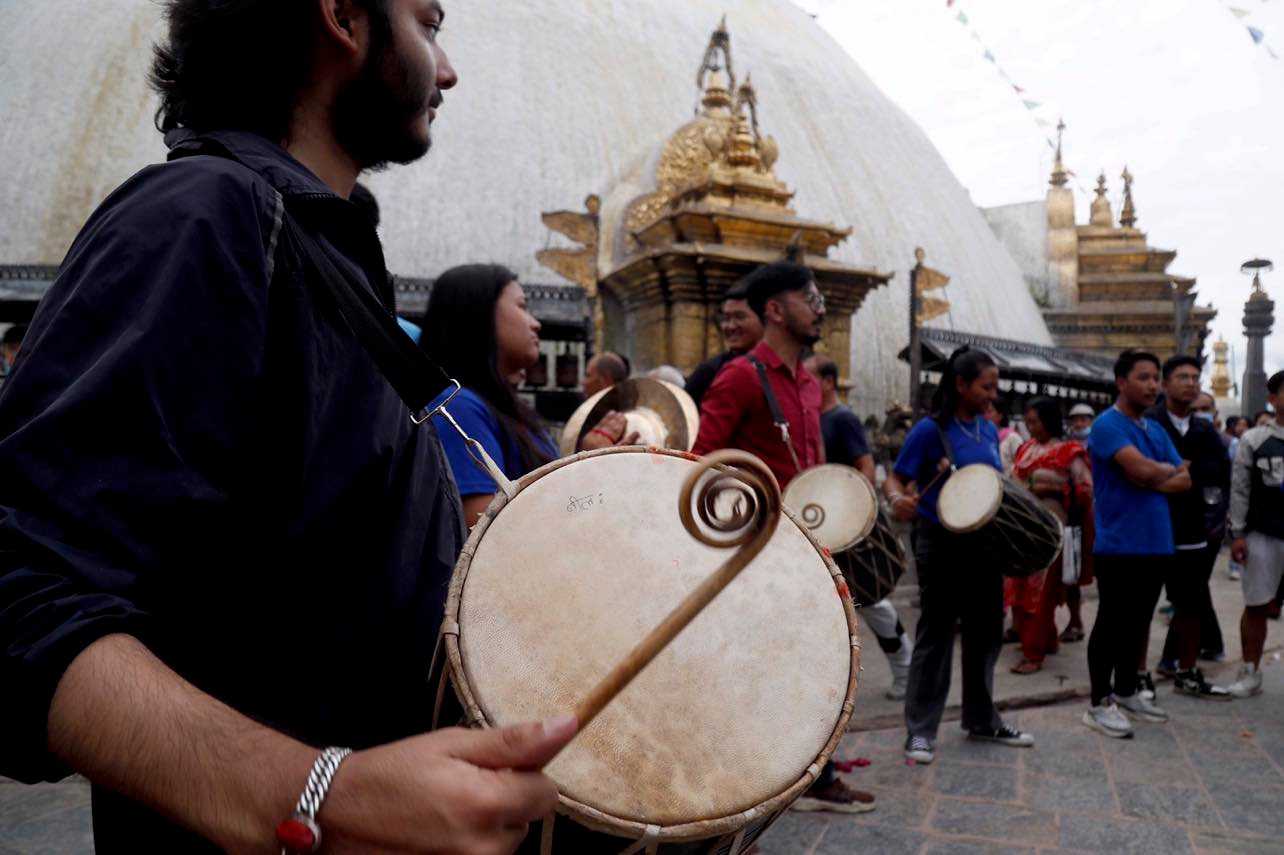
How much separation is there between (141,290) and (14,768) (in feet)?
1.37

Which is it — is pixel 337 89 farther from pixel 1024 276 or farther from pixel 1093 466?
pixel 1024 276

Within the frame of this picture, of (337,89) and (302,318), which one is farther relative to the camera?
(337,89)

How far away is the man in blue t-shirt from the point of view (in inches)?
175

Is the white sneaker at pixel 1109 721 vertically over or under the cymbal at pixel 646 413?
under

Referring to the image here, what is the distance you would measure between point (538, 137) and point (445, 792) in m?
11.1

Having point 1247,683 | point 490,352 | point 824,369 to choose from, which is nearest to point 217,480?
point 490,352

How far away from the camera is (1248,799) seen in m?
3.62

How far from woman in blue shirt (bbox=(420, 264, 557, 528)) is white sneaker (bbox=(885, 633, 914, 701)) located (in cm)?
328

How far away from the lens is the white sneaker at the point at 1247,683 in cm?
504

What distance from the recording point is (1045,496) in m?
6.16

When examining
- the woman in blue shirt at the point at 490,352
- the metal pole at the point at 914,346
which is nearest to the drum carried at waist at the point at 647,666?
the woman in blue shirt at the point at 490,352

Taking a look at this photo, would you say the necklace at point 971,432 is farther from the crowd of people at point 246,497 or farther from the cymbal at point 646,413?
the crowd of people at point 246,497

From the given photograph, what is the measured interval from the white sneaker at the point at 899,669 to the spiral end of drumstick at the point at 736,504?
4451 mm

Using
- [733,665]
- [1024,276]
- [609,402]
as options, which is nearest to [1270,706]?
[609,402]
